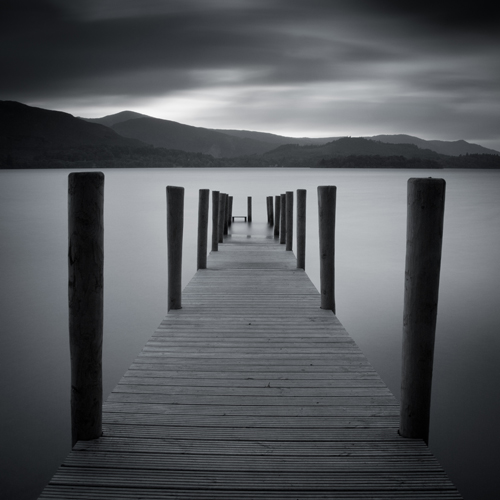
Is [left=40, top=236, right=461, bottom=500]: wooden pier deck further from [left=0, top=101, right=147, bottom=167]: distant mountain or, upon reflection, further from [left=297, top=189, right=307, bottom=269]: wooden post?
[left=0, top=101, right=147, bottom=167]: distant mountain

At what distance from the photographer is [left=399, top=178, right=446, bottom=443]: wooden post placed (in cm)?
238

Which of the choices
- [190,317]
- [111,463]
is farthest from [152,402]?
[190,317]

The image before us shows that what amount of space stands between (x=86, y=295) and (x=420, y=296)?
5.78 ft

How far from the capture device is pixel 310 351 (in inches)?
153

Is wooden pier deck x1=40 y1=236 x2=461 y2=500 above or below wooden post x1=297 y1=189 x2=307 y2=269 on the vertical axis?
below

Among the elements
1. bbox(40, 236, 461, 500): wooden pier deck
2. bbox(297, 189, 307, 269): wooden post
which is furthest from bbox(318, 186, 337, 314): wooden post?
bbox(297, 189, 307, 269): wooden post

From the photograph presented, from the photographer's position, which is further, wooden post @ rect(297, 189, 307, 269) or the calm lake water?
wooden post @ rect(297, 189, 307, 269)

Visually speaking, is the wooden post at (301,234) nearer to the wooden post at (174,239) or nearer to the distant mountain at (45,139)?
the wooden post at (174,239)

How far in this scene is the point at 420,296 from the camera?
2461 millimetres

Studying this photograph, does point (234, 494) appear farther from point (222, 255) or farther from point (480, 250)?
point (480, 250)

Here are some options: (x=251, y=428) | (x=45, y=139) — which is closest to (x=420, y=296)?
(x=251, y=428)

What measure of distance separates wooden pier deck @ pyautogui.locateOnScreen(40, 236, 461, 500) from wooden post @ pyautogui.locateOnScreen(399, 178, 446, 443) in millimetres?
172

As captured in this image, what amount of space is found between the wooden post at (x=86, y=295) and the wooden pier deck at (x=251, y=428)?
0.55 feet

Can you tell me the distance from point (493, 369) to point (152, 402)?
4.75 meters
